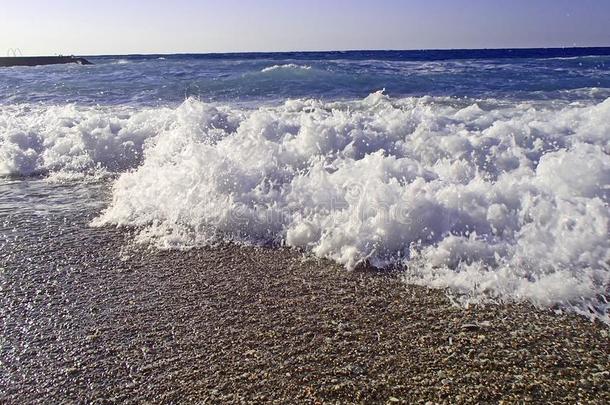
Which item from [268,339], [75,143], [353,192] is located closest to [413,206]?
[353,192]

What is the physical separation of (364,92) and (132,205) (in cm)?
991

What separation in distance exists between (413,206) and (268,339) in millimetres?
1380

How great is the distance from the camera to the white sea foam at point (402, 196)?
8.75 feet

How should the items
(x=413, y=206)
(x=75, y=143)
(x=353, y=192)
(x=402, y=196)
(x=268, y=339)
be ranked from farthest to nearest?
(x=75, y=143)
(x=353, y=192)
(x=402, y=196)
(x=413, y=206)
(x=268, y=339)

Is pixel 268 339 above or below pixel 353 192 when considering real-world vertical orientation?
below

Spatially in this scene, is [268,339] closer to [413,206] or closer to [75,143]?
[413,206]

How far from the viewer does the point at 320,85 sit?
14156 millimetres

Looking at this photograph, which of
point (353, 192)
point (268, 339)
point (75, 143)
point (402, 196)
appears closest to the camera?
point (268, 339)

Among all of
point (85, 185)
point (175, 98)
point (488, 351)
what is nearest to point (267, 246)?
point (488, 351)

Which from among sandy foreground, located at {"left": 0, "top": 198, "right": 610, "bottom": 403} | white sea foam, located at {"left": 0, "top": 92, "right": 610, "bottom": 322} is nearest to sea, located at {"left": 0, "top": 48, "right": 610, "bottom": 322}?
white sea foam, located at {"left": 0, "top": 92, "right": 610, "bottom": 322}

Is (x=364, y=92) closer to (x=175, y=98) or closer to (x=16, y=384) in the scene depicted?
(x=175, y=98)

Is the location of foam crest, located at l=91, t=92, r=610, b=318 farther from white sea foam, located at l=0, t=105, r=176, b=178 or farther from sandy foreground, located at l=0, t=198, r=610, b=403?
white sea foam, located at l=0, t=105, r=176, b=178

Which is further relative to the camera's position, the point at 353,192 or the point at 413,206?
the point at 353,192

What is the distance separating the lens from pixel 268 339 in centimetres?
213
